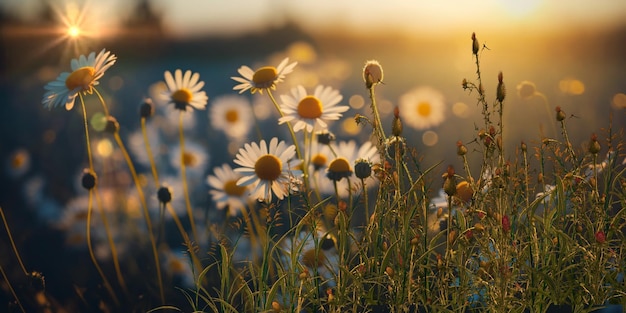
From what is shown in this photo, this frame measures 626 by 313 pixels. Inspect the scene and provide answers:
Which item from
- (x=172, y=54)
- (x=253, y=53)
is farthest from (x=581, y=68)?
(x=172, y=54)

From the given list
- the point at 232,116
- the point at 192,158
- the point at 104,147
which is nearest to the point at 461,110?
the point at 232,116

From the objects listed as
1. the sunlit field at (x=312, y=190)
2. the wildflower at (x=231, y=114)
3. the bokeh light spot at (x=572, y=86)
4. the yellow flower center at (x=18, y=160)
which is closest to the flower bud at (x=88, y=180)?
the sunlit field at (x=312, y=190)

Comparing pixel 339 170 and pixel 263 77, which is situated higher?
pixel 263 77

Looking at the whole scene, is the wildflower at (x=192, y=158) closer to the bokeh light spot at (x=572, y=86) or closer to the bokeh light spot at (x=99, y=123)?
the bokeh light spot at (x=99, y=123)

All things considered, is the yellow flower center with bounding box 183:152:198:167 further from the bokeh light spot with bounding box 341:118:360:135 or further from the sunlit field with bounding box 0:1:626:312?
the bokeh light spot with bounding box 341:118:360:135

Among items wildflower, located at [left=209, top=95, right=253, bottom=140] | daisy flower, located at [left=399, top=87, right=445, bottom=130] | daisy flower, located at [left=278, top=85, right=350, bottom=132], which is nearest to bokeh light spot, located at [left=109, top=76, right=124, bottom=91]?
wildflower, located at [left=209, top=95, right=253, bottom=140]

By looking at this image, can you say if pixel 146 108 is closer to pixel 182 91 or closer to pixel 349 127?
pixel 182 91
